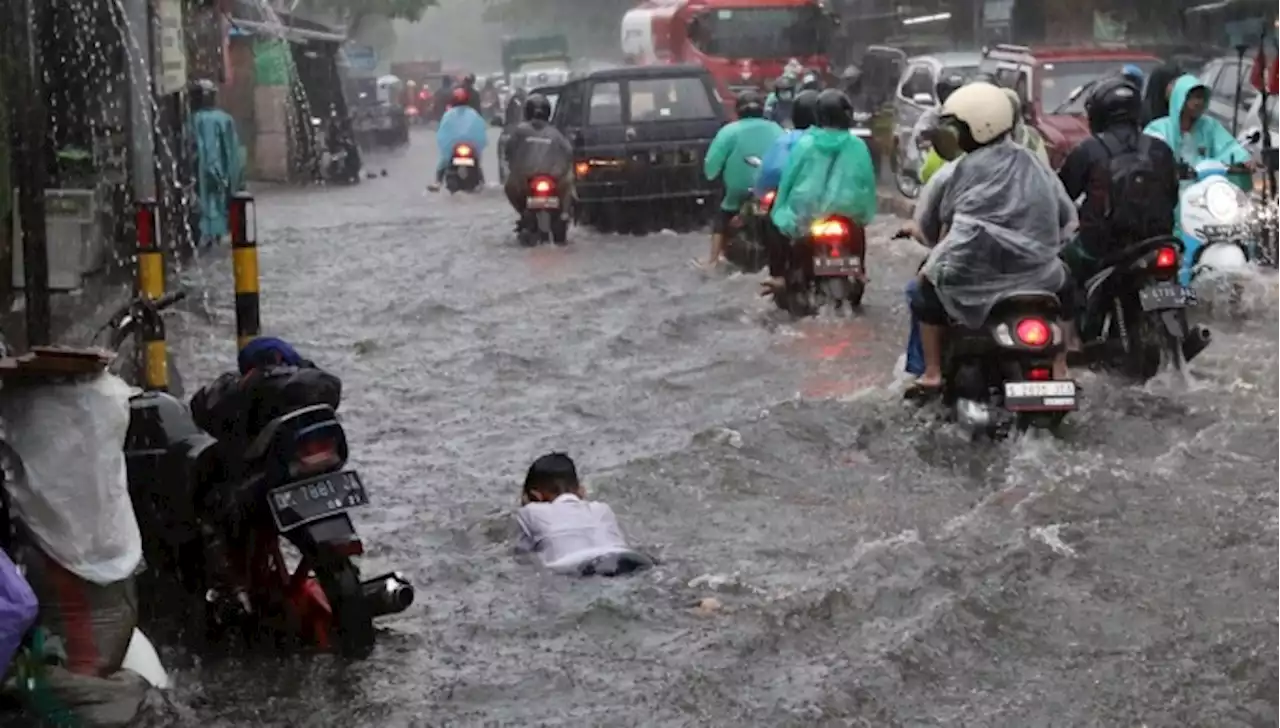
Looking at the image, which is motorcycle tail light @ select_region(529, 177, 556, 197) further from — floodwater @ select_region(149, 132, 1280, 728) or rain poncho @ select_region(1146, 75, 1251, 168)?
rain poncho @ select_region(1146, 75, 1251, 168)

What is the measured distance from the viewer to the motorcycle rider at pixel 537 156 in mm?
19516

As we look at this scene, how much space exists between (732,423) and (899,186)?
13.6 metres

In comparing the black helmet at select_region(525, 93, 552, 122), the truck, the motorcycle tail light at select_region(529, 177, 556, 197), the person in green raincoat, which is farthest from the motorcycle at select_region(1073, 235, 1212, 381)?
the truck

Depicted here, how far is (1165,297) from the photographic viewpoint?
953 cm

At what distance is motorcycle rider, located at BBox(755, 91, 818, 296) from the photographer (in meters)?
13.7

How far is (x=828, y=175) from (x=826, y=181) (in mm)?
41

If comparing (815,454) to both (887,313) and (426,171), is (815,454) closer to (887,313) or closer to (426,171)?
(887,313)

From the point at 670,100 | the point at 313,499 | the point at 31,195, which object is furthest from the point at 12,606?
the point at 670,100

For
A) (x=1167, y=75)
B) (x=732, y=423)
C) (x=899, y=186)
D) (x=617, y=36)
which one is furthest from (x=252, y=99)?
(x=617, y=36)

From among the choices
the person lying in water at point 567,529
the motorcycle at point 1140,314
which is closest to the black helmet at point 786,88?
the motorcycle at point 1140,314

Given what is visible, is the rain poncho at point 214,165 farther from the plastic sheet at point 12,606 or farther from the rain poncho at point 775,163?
the plastic sheet at point 12,606

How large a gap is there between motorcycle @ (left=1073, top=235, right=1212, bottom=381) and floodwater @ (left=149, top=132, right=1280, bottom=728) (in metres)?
0.15

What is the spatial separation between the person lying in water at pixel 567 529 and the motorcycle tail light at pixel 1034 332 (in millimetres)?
2053

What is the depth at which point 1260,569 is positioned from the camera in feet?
22.2
